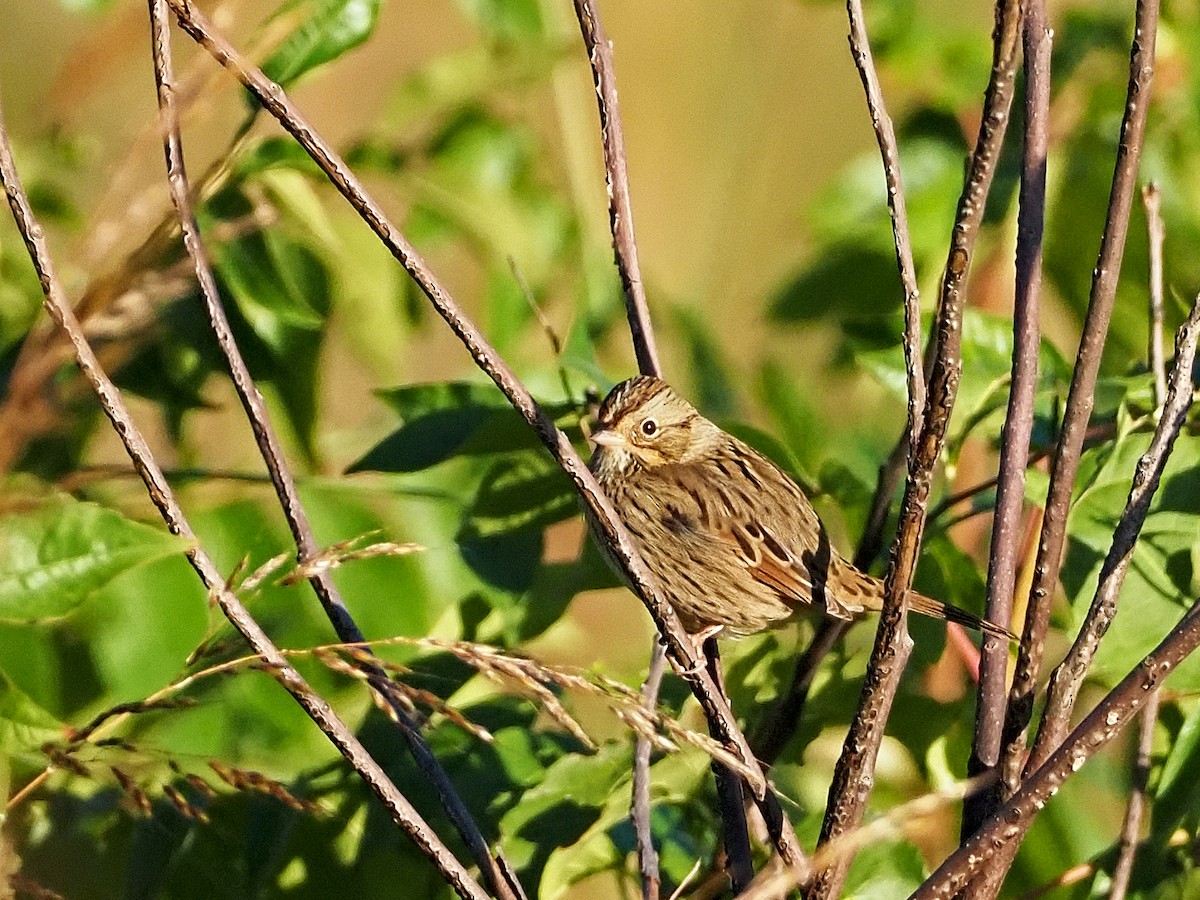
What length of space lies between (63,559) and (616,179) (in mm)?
869

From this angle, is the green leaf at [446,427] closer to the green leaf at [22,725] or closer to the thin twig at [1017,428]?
Answer: the green leaf at [22,725]

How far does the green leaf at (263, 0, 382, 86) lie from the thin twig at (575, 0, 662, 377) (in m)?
0.37

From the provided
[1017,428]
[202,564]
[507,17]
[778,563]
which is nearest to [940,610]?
[1017,428]

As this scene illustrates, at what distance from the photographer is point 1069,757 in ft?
4.70

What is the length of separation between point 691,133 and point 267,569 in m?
6.39

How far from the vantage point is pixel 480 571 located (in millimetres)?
2221

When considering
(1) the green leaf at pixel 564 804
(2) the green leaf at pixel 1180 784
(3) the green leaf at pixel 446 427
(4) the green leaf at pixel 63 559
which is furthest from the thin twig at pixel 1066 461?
(4) the green leaf at pixel 63 559

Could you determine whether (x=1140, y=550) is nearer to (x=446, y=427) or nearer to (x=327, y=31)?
(x=446, y=427)

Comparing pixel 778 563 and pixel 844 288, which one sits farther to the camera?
pixel 844 288

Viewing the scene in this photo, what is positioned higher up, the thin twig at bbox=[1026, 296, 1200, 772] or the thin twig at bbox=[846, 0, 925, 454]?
the thin twig at bbox=[846, 0, 925, 454]

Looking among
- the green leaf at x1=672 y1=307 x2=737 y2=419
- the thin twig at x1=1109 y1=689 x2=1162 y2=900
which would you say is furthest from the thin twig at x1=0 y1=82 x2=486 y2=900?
the green leaf at x1=672 y1=307 x2=737 y2=419

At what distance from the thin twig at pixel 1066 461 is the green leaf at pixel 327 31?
106cm

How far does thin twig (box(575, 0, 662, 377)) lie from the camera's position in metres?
1.85

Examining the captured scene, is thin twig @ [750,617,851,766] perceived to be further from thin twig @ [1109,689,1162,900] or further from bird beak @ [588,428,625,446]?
bird beak @ [588,428,625,446]
